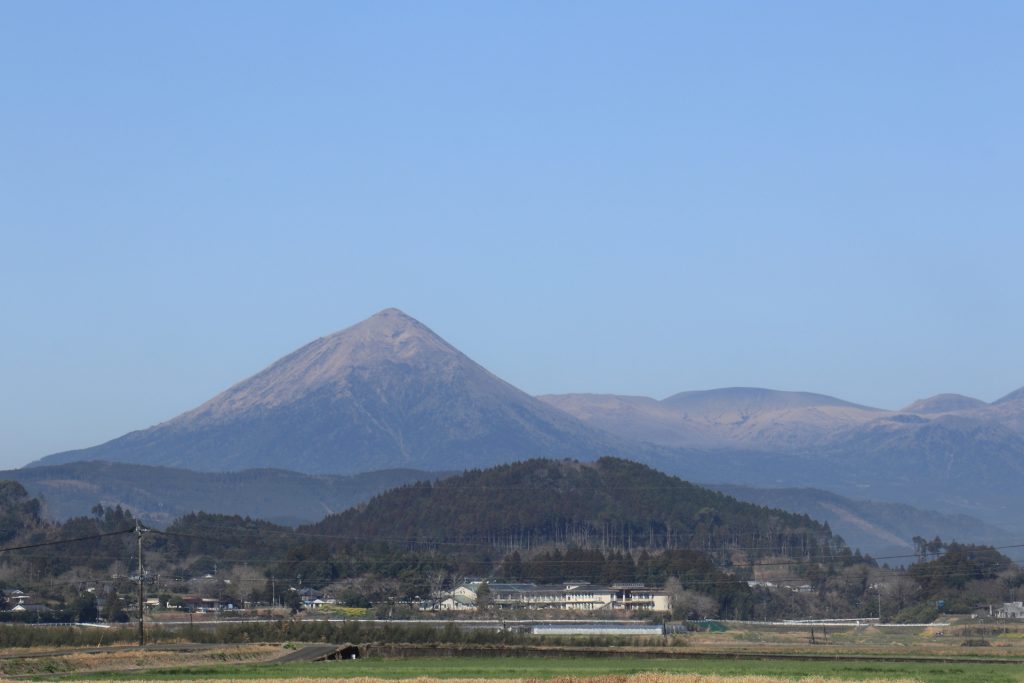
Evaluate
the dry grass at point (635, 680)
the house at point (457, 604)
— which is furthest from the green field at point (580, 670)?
the house at point (457, 604)

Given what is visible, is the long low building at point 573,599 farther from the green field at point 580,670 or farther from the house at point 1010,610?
the green field at point 580,670

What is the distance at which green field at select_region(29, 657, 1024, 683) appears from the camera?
75.4m

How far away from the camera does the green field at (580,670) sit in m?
75.4

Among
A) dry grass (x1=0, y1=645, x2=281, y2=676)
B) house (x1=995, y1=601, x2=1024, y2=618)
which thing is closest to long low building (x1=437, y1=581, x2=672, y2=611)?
house (x1=995, y1=601, x2=1024, y2=618)

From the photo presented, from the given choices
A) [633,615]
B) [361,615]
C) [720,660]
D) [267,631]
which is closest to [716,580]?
[633,615]

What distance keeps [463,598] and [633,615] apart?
85.6 feet

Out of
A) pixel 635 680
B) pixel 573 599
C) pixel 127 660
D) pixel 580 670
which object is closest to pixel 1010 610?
pixel 573 599

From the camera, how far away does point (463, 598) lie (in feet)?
641

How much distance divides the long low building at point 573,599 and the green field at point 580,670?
93.2 meters

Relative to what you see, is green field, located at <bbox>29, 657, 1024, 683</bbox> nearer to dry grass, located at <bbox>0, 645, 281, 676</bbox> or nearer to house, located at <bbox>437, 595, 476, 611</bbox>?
dry grass, located at <bbox>0, 645, 281, 676</bbox>

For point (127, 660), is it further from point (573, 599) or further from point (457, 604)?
point (573, 599)

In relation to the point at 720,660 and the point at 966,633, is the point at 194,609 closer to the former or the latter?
the point at 966,633

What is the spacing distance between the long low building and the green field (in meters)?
93.2

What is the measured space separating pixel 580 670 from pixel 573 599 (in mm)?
116869
